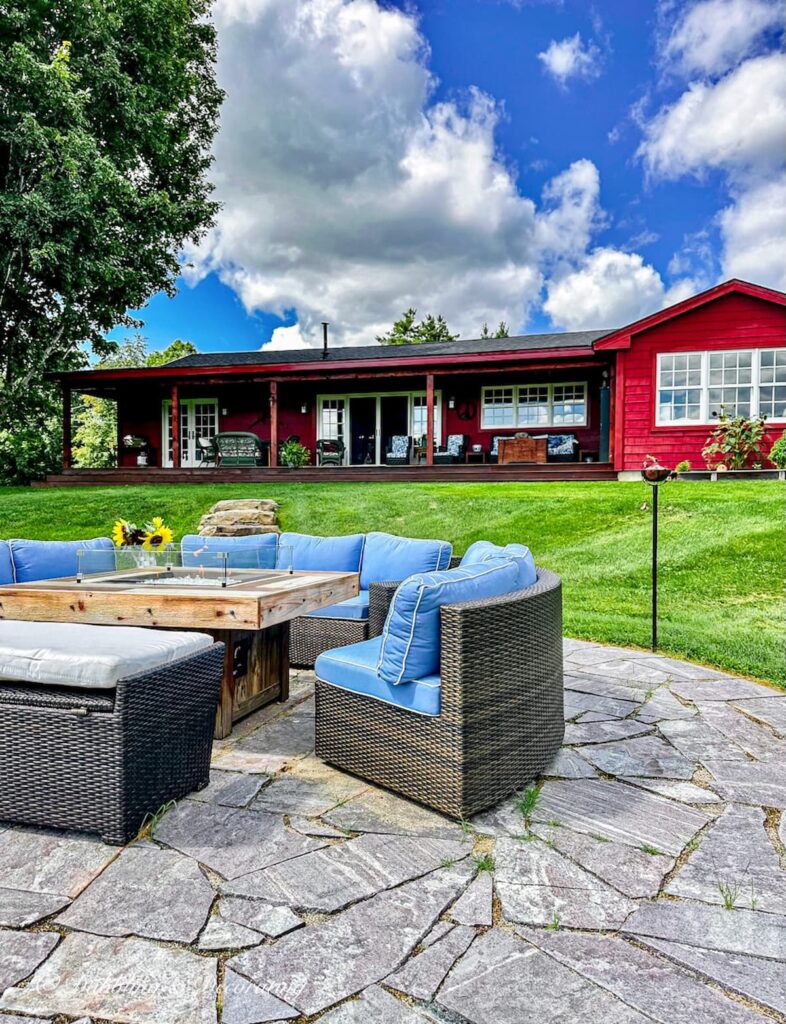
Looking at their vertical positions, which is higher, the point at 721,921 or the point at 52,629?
the point at 52,629

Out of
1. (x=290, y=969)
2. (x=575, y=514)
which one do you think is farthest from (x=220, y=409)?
(x=290, y=969)

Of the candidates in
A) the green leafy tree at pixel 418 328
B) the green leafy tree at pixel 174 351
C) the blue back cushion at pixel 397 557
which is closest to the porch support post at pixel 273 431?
the blue back cushion at pixel 397 557

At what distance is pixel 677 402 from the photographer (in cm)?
1136

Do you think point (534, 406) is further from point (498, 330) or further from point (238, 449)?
point (498, 330)

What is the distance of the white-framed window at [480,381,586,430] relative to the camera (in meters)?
13.6

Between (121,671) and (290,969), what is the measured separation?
3.02 feet

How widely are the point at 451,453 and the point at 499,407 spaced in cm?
186

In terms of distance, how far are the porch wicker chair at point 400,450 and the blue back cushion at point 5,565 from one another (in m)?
9.94

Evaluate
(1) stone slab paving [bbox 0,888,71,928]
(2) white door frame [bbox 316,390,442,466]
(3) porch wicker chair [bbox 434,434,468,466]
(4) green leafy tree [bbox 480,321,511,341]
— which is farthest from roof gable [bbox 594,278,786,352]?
(4) green leafy tree [bbox 480,321,511,341]

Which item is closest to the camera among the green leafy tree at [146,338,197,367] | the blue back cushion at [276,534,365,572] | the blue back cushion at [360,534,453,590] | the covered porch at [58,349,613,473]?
the blue back cushion at [360,534,453,590]

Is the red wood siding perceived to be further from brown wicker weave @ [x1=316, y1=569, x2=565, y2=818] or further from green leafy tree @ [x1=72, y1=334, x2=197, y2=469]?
green leafy tree @ [x1=72, y1=334, x2=197, y2=469]

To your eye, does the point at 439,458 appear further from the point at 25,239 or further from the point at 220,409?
the point at 25,239

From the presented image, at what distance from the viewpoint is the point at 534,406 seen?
546 inches

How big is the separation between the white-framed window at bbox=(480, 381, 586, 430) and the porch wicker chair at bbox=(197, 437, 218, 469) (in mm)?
5749
